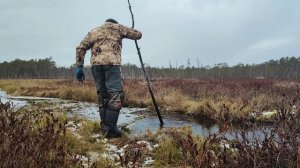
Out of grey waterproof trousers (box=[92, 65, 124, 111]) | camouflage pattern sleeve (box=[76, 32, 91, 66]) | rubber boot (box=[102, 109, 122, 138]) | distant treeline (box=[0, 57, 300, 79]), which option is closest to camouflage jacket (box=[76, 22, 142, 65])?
camouflage pattern sleeve (box=[76, 32, 91, 66])

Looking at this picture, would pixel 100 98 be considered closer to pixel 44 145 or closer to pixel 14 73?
pixel 44 145

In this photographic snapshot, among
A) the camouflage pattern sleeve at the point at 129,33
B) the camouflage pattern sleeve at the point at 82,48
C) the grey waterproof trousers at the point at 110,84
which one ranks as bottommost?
the grey waterproof trousers at the point at 110,84

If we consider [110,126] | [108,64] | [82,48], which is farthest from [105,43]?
[110,126]

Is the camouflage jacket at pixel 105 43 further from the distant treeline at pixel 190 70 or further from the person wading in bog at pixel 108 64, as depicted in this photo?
the distant treeline at pixel 190 70

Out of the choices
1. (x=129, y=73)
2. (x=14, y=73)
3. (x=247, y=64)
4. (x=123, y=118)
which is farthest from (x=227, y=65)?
(x=123, y=118)

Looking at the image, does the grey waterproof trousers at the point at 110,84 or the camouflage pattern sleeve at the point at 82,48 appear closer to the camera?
the grey waterproof trousers at the point at 110,84

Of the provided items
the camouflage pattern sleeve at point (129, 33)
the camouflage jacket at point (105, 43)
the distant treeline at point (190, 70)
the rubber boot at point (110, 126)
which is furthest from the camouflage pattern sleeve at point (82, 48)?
the distant treeline at point (190, 70)

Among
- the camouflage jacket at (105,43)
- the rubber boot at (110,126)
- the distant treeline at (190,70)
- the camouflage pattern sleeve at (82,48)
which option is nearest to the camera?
the rubber boot at (110,126)

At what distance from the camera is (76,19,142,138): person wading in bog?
680cm

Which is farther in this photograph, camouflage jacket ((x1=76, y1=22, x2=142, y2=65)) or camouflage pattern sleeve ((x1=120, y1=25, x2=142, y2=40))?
camouflage pattern sleeve ((x1=120, y1=25, x2=142, y2=40))

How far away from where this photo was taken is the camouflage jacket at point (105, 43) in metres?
6.91

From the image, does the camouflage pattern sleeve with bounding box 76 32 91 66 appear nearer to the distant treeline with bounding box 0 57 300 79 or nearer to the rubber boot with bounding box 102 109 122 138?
the rubber boot with bounding box 102 109 122 138

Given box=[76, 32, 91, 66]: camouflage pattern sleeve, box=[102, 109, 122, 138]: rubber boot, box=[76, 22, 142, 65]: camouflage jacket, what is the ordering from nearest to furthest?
1. box=[102, 109, 122, 138]: rubber boot
2. box=[76, 22, 142, 65]: camouflage jacket
3. box=[76, 32, 91, 66]: camouflage pattern sleeve

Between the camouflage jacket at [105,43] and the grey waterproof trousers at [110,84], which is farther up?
the camouflage jacket at [105,43]
